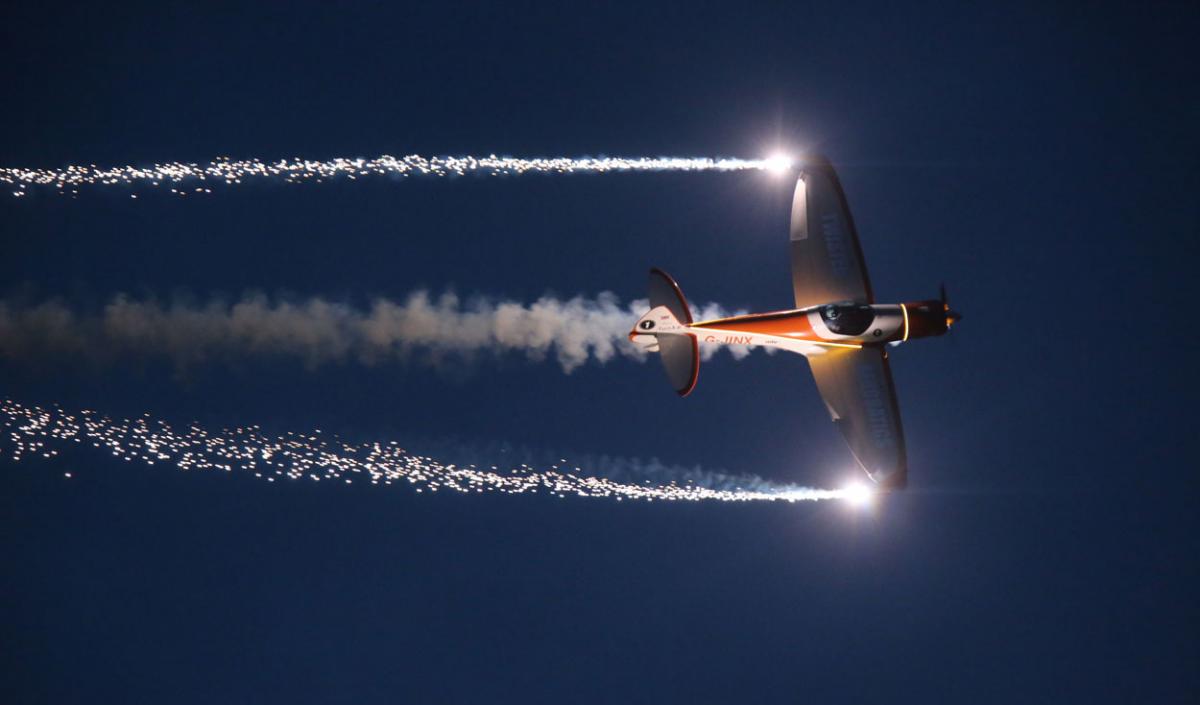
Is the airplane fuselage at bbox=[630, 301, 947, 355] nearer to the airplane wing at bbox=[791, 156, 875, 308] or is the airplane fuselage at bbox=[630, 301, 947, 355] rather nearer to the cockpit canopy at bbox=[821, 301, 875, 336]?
the cockpit canopy at bbox=[821, 301, 875, 336]

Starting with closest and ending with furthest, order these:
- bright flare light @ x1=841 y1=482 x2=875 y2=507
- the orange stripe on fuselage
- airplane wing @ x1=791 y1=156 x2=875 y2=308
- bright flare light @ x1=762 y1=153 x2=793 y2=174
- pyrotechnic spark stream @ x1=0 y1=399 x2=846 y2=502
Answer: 1. pyrotechnic spark stream @ x1=0 y1=399 x2=846 y2=502
2. the orange stripe on fuselage
3. airplane wing @ x1=791 y1=156 x2=875 y2=308
4. bright flare light @ x1=841 y1=482 x2=875 y2=507
5. bright flare light @ x1=762 y1=153 x2=793 y2=174

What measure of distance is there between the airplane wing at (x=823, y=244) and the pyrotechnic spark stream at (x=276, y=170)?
1.40 m

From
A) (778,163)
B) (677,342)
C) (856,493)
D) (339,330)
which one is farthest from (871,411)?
(339,330)

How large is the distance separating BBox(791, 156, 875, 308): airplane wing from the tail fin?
3.84m

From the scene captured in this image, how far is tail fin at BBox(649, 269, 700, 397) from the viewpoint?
28094mm

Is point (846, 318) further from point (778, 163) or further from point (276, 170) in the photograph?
point (276, 170)

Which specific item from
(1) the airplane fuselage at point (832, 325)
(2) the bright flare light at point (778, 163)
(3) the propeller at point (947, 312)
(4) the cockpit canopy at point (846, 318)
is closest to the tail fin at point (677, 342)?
(1) the airplane fuselage at point (832, 325)

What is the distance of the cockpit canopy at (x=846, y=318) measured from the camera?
2898 cm

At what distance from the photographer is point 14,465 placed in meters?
30.1

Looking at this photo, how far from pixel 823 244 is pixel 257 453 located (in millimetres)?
15442

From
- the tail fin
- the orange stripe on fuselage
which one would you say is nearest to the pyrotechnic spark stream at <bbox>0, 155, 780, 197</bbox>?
the orange stripe on fuselage

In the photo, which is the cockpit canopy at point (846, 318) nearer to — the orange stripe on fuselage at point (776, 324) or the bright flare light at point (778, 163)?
the orange stripe on fuselage at point (776, 324)

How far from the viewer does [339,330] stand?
28.6 m

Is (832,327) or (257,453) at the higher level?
(832,327)
